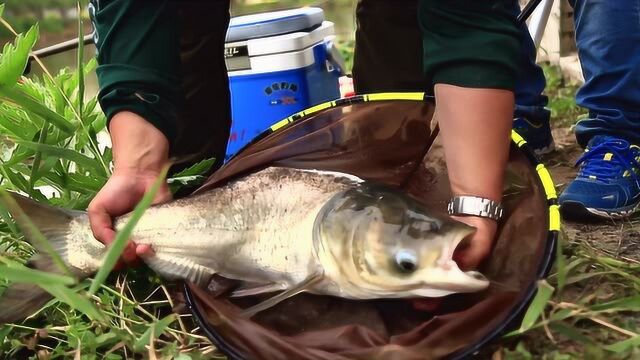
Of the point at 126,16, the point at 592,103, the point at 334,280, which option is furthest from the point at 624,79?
the point at 126,16

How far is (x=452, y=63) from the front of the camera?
100 centimetres

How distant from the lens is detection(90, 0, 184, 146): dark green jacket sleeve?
116 cm

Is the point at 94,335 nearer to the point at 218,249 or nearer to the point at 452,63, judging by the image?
the point at 218,249

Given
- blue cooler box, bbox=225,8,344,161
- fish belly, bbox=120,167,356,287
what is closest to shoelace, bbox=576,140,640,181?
fish belly, bbox=120,167,356,287

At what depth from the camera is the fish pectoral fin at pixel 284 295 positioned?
0.98m

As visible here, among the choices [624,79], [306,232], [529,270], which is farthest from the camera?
[624,79]

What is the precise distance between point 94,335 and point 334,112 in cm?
52

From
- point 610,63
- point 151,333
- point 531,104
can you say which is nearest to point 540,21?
point 531,104

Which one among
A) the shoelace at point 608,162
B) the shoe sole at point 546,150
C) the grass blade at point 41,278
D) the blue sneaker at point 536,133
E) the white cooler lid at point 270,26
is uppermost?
the grass blade at point 41,278

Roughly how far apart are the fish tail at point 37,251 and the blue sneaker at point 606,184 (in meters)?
0.86

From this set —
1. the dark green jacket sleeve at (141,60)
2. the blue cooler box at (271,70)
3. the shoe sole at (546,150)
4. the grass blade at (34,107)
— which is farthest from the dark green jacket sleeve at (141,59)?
the shoe sole at (546,150)

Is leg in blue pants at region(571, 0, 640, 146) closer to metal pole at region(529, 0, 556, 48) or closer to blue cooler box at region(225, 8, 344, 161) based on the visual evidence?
metal pole at region(529, 0, 556, 48)

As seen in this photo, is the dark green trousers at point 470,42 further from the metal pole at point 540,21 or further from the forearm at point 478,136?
the metal pole at point 540,21

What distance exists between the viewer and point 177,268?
1112mm
